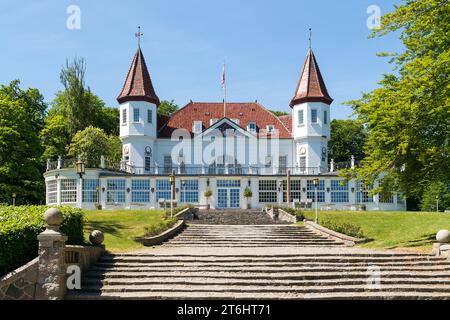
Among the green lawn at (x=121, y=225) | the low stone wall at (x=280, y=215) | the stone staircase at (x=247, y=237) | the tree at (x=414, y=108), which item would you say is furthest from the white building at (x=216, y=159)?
the tree at (x=414, y=108)

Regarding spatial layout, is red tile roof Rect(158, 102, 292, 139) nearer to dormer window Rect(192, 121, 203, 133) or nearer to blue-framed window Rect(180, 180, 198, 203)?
dormer window Rect(192, 121, 203, 133)

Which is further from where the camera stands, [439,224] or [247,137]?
[247,137]

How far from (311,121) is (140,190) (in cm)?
1816

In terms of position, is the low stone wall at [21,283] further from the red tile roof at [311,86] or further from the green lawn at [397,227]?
the red tile roof at [311,86]

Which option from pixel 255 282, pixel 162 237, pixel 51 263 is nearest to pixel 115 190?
pixel 162 237

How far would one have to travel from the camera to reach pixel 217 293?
45.4 ft

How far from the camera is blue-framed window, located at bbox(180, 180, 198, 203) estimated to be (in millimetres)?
46344

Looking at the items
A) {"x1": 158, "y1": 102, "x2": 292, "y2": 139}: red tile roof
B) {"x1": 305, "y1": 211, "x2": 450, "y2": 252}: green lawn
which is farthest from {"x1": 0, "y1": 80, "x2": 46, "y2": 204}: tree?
{"x1": 305, "y1": 211, "x2": 450, "y2": 252}: green lawn

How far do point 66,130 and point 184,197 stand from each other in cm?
2073

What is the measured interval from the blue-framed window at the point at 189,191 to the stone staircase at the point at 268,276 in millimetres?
29082

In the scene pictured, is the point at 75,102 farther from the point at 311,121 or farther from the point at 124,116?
the point at 311,121

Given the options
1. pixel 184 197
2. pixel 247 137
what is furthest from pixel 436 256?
pixel 247 137

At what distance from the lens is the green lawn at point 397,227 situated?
2208 centimetres
